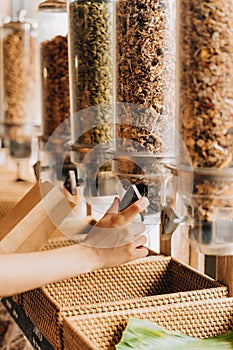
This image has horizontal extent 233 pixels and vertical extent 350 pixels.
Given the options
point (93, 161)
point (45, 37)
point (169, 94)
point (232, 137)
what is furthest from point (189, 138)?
point (45, 37)

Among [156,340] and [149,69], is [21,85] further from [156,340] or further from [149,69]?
[156,340]

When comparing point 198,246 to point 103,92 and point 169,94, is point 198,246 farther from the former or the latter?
point 103,92

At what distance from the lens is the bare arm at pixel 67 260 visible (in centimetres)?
92

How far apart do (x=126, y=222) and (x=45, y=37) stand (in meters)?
0.77

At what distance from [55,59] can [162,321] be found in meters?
0.76

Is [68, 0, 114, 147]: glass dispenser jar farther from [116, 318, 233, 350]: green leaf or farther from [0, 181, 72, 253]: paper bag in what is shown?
[116, 318, 233, 350]: green leaf

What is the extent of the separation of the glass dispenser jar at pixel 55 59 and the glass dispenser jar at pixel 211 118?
792 mm

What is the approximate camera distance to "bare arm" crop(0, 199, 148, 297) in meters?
0.92

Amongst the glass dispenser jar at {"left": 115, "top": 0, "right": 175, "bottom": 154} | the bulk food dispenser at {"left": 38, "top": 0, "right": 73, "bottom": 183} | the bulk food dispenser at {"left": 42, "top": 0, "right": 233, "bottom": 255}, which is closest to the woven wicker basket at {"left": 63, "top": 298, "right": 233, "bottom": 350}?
the bulk food dispenser at {"left": 42, "top": 0, "right": 233, "bottom": 255}

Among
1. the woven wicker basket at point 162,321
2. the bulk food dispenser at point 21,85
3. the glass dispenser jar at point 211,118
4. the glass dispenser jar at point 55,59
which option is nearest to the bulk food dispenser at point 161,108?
the glass dispenser jar at point 211,118

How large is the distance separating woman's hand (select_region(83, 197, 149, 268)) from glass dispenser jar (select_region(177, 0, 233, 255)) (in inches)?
7.6

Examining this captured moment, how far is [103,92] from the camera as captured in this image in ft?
3.91

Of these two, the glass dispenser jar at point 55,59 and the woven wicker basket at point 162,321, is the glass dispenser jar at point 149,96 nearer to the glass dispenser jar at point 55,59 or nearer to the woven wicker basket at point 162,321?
the woven wicker basket at point 162,321

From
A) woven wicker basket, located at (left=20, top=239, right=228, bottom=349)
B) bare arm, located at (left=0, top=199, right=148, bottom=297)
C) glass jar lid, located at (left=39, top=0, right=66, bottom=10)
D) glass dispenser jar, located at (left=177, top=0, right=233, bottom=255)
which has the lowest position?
woven wicker basket, located at (left=20, top=239, right=228, bottom=349)
